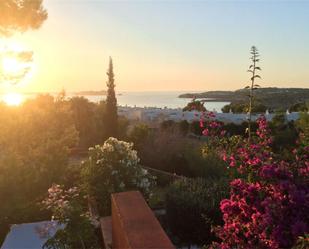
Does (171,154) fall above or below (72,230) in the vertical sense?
below

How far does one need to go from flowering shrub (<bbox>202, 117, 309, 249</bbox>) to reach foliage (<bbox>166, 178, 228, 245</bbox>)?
95.0 inches

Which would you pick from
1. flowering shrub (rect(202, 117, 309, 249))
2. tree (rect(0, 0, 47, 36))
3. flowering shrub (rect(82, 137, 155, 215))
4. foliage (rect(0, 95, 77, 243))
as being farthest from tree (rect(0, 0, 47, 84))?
flowering shrub (rect(202, 117, 309, 249))

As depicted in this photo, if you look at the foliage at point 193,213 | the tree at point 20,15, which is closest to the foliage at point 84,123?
the tree at point 20,15

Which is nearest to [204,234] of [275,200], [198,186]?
[198,186]

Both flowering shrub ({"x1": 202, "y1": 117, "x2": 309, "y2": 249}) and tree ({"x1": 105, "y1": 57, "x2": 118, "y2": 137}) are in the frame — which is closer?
flowering shrub ({"x1": 202, "y1": 117, "x2": 309, "y2": 249})

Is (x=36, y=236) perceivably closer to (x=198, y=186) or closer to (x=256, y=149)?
(x=198, y=186)

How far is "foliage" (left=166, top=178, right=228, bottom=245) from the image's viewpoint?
7363mm

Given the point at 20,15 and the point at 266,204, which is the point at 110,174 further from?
the point at 20,15

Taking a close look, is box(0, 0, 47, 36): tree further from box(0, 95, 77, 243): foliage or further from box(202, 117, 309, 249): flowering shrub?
box(202, 117, 309, 249): flowering shrub

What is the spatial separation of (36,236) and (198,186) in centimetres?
307

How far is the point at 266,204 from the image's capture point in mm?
4117

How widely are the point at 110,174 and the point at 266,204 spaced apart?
531cm

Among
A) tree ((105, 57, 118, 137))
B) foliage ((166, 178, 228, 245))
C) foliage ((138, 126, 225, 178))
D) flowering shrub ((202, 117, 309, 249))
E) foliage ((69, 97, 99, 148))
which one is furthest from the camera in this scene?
foliage ((69, 97, 99, 148))

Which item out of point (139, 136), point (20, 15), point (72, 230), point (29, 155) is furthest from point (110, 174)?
point (139, 136)
